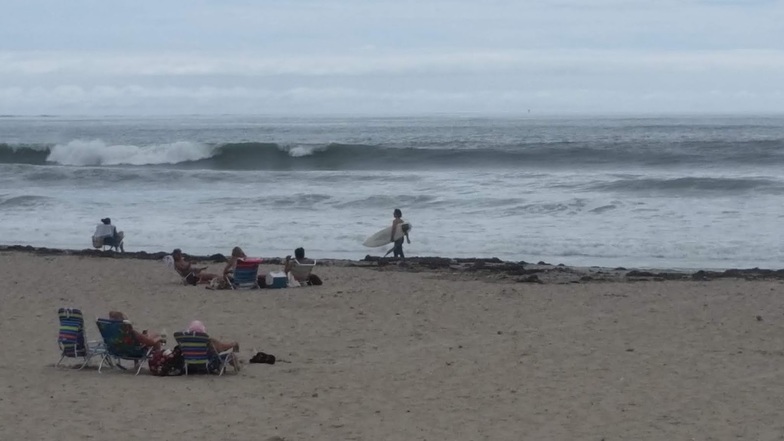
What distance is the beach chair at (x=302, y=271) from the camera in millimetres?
13727

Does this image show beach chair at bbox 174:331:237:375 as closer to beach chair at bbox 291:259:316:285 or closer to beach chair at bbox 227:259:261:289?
beach chair at bbox 227:259:261:289

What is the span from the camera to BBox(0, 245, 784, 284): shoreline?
14.6 m

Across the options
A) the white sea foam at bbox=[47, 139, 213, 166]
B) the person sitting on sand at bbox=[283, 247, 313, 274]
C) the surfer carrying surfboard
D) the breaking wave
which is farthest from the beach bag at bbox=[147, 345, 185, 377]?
the white sea foam at bbox=[47, 139, 213, 166]

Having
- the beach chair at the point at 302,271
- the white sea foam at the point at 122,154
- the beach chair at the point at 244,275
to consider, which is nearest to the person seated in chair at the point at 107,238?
the beach chair at the point at 244,275

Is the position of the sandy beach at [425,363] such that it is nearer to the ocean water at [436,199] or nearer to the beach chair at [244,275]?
the beach chair at [244,275]

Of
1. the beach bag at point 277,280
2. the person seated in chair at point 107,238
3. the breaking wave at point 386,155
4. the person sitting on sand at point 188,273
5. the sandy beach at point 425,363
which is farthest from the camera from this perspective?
the breaking wave at point 386,155

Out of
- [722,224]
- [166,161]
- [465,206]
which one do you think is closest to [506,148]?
[166,161]

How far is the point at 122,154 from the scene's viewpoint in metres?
48.6

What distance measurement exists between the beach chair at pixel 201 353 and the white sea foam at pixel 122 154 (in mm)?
39203

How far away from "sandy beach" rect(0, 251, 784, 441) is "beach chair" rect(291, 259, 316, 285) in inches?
12.5

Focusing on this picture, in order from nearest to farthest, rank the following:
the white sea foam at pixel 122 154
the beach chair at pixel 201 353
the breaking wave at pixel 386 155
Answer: the beach chair at pixel 201 353
the breaking wave at pixel 386 155
the white sea foam at pixel 122 154

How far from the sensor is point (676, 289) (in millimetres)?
13422

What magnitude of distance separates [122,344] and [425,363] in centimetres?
257

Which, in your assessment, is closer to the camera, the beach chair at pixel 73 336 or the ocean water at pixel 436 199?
the beach chair at pixel 73 336
